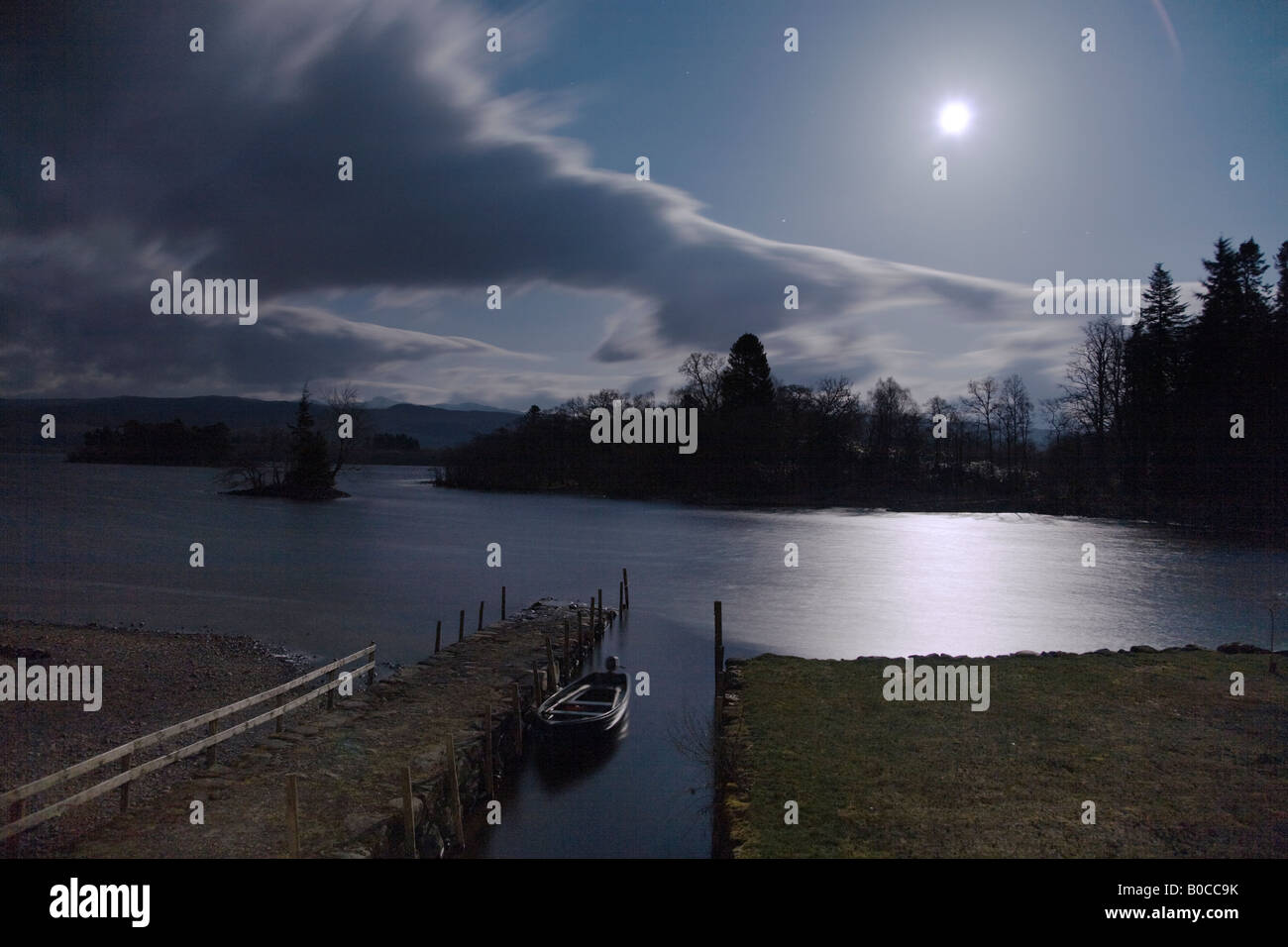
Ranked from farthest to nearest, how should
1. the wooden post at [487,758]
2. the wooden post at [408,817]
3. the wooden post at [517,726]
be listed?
the wooden post at [517,726] → the wooden post at [487,758] → the wooden post at [408,817]

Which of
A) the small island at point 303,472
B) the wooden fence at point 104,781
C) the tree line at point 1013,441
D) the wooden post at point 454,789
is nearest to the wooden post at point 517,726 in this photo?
the wooden fence at point 104,781

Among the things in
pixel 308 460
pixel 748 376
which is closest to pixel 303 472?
pixel 308 460

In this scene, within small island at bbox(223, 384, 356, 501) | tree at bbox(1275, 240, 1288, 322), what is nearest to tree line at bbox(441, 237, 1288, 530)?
tree at bbox(1275, 240, 1288, 322)

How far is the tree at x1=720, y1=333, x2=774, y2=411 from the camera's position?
90875 millimetres

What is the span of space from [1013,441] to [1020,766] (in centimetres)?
9844

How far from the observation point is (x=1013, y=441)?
101 meters

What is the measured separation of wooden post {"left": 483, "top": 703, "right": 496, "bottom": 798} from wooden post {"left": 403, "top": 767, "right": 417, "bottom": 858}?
3766 millimetres

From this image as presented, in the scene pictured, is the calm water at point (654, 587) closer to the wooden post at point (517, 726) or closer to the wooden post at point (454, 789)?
the wooden post at point (517, 726)

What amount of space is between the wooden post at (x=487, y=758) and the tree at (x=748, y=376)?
77.5 metres

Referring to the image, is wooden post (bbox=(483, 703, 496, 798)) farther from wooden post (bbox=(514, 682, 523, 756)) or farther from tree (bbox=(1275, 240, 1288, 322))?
tree (bbox=(1275, 240, 1288, 322))

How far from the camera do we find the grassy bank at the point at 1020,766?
950cm

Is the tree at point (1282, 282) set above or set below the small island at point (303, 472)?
above
